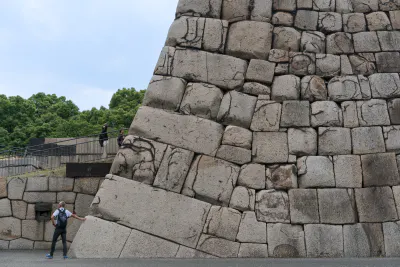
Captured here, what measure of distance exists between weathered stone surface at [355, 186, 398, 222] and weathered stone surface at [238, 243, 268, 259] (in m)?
1.74

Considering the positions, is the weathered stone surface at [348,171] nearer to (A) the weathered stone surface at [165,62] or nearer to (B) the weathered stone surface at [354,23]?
(B) the weathered stone surface at [354,23]

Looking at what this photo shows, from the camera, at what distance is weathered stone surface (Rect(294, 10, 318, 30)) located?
9.18 meters

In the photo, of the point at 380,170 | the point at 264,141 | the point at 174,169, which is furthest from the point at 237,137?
the point at 380,170

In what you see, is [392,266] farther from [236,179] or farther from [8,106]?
[8,106]

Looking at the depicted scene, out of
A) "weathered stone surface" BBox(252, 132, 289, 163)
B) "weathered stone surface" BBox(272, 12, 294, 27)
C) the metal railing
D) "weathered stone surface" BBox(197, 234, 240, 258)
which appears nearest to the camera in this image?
"weathered stone surface" BBox(197, 234, 240, 258)

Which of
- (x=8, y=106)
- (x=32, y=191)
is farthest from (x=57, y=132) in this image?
(x=32, y=191)

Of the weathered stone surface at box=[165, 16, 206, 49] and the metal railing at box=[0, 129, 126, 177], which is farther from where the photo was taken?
the metal railing at box=[0, 129, 126, 177]

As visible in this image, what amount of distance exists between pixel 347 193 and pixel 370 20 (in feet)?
11.7

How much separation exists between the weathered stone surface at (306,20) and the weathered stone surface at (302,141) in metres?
2.15

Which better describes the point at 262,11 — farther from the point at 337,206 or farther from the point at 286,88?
the point at 337,206

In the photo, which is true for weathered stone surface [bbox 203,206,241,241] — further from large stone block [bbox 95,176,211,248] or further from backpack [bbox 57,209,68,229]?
backpack [bbox 57,209,68,229]

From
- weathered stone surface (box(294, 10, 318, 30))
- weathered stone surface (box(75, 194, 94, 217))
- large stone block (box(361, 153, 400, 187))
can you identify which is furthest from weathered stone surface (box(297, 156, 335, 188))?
weathered stone surface (box(75, 194, 94, 217))

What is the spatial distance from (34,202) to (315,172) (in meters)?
6.61

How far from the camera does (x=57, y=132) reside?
118 feet
